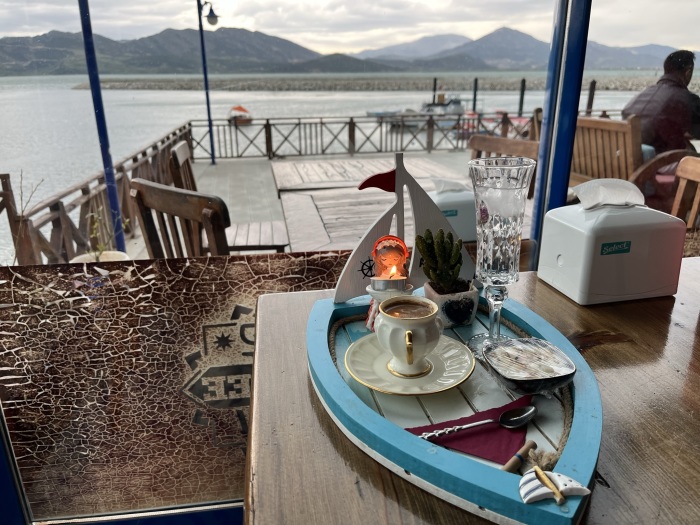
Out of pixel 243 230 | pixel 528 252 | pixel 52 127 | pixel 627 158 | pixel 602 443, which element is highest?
pixel 52 127

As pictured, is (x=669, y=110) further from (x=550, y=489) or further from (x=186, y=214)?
(x=550, y=489)

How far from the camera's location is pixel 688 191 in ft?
4.69

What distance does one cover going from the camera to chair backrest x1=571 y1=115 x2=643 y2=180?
1715 mm

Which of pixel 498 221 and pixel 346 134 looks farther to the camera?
pixel 346 134

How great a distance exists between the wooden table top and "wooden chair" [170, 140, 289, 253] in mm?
1170

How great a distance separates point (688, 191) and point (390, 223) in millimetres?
1102

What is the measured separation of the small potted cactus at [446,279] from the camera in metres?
0.72

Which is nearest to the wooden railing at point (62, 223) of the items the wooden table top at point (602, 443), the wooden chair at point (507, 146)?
the wooden table top at point (602, 443)

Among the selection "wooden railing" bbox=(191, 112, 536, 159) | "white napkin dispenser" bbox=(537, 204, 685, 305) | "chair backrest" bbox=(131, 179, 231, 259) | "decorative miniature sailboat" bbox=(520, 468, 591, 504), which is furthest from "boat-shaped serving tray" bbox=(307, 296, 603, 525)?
"wooden railing" bbox=(191, 112, 536, 159)

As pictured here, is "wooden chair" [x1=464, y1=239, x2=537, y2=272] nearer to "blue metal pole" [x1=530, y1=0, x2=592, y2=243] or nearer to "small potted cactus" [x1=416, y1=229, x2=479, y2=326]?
"blue metal pole" [x1=530, y1=0, x2=592, y2=243]

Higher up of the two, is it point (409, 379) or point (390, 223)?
point (390, 223)

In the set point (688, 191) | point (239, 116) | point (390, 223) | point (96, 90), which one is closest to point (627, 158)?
point (688, 191)

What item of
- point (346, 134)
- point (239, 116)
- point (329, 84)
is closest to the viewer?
point (329, 84)

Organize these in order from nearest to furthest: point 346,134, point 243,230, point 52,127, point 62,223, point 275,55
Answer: point 52,127 → point 275,55 → point 62,223 → point 243,230 → point 346,134
